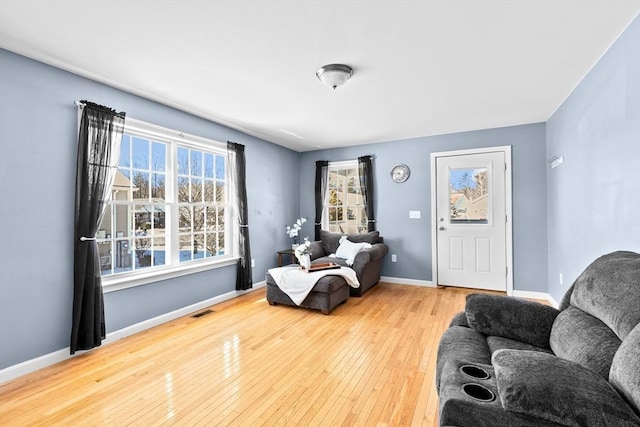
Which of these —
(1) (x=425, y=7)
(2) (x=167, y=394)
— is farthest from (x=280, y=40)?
(2) (x=167, y=394)

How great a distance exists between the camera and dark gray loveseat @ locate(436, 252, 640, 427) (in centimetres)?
97

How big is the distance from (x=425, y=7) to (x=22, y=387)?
12.3 ft

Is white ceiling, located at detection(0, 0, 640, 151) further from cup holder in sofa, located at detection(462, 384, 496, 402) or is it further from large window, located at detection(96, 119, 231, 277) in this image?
cup holder in sofa, located at detection(462, 384, 496, 402)

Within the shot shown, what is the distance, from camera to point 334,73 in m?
2.60

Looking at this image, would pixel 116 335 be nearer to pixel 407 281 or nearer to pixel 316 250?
pixel 316 250

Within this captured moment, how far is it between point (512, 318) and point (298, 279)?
244cm

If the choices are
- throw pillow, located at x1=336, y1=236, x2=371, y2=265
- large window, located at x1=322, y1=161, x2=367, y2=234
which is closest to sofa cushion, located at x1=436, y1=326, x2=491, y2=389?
throw pillow, located at x1=336, y1=236, x2=371, y2=265

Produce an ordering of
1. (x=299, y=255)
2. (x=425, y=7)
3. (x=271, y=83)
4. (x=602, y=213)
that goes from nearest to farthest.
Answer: (x=425, y=7), (x=602, y=213), (x=271, y=83), (x=299, y=255)

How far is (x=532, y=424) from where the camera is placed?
967 millimetres

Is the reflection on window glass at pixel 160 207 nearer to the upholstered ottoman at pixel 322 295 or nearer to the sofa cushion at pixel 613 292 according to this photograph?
the upholstered ottoman at pixel 322 295

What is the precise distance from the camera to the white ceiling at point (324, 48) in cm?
190

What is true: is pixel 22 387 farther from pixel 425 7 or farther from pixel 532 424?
pixel 425 7

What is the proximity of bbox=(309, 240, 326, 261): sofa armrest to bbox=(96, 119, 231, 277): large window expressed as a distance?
1.35 metres

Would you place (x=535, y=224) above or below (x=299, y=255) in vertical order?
above
